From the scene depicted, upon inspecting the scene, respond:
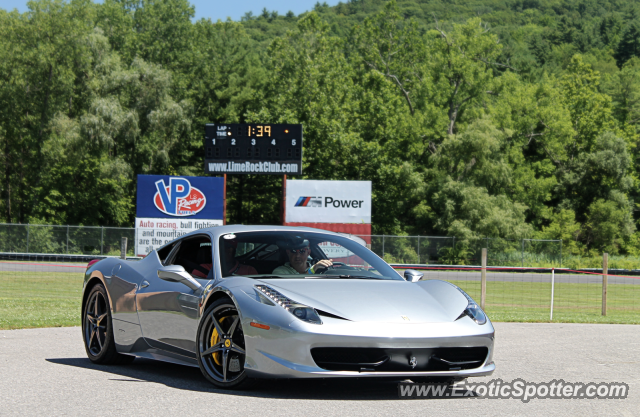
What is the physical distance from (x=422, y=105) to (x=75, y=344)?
55.2 m

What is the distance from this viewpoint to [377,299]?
19.5 ft

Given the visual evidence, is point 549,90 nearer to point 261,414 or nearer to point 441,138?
point 441,138

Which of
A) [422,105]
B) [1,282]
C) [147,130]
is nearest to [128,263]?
[1,282]

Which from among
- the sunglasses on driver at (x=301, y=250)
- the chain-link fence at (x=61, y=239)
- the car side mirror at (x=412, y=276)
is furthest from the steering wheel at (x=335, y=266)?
the chain-link fence at (x=61, y=239)

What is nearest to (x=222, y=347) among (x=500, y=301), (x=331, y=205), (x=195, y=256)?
(x=195, y=256)

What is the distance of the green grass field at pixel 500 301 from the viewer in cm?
1403

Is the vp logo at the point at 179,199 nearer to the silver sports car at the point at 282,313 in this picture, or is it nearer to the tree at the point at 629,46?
the silver sports car at the point at 282,313

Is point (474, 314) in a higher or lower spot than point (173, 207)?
higher

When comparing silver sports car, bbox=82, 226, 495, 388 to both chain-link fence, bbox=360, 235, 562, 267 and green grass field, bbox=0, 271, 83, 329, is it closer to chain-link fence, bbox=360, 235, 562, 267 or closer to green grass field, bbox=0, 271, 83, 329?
green grass field, bbox=0, 271, 83, 329

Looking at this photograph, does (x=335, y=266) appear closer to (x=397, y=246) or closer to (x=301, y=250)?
(x=301, y=250)

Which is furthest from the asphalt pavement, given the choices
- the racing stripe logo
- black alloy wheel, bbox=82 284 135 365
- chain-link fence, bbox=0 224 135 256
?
chain-link fence, bbox=0 224 135 256

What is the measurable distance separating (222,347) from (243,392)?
0.37 m

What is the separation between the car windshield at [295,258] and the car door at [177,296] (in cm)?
26

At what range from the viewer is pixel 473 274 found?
116ft
